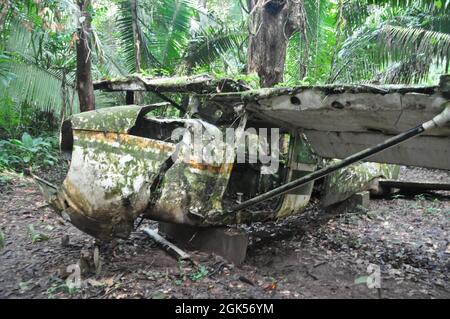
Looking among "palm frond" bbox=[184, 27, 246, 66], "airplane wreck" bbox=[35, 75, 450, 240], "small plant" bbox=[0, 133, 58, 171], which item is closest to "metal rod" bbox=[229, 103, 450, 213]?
"airplane wreck" bbox=[35, 75, 450, 240]

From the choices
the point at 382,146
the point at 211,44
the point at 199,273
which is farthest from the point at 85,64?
the point at 382,146

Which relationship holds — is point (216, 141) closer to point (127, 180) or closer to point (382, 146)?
point (127, 180)

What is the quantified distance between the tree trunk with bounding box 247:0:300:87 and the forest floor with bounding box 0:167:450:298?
2.80 metres

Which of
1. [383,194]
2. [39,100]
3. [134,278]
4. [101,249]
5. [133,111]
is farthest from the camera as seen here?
[39,100]

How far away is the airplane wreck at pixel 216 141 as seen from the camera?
3557 millimetres

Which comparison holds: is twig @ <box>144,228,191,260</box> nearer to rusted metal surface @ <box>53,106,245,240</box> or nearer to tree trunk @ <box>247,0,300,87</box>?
rusted metal surface @ <box>53,106,245,240</box>

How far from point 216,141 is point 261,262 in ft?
5.25

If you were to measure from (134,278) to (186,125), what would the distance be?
1.70 meters

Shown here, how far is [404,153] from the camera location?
181 inches

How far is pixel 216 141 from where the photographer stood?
4383 mm

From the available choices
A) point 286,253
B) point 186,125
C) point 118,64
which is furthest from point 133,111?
point 118,64

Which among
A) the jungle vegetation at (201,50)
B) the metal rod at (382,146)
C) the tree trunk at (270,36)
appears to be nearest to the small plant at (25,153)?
the jungle vegetation at (201,50)
